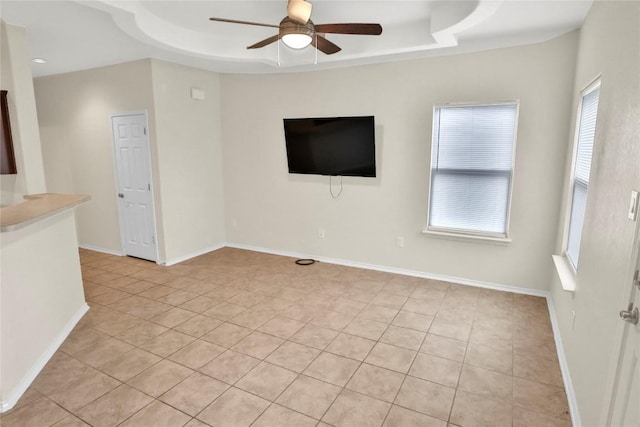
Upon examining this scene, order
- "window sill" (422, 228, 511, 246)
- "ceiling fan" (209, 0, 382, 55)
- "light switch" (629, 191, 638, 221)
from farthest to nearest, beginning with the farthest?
"window sill" (422, 228, 511, 246)
"ceiling fan" (209, 0, 382, 55)
"light switch" (629, 191, 638, 221)

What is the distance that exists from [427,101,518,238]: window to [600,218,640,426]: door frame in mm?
2423

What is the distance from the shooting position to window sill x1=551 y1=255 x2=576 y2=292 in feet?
7.94

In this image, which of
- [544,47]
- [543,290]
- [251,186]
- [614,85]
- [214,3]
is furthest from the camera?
[251,186]

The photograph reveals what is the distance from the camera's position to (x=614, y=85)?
1842mm

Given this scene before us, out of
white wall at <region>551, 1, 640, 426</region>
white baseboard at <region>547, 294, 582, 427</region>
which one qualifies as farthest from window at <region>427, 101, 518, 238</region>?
white wall at <region>551, 1, 640, 426</region>

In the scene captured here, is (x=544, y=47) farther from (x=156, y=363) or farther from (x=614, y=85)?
(x=156, y=363)

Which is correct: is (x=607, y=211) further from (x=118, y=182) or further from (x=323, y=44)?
(x=118, y=182)

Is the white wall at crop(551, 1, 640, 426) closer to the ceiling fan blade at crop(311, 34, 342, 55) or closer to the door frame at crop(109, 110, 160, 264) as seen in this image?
the ceiling fan blade at crop(311, 34, 342, 55)

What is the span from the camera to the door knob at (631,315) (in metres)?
1.26

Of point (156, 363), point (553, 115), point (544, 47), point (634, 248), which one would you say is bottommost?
point (156, 363)

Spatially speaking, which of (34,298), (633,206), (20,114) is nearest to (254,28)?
(20,114)

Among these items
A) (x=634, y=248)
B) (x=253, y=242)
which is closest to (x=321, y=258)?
(x=253, y=242)

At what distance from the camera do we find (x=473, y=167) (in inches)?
148

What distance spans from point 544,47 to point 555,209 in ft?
5.05
